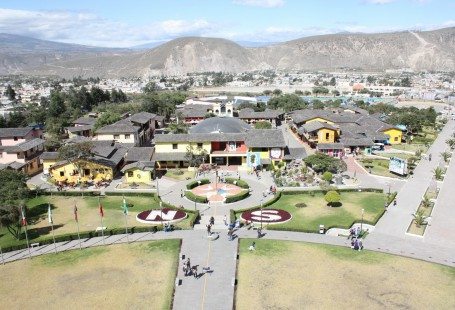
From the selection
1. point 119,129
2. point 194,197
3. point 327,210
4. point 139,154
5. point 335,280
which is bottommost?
point 327,210

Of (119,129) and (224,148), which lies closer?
(224,148)

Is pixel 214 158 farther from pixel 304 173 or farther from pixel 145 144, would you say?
pixel 145 144

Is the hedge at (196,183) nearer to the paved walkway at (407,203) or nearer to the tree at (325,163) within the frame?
the tree at (325,163)

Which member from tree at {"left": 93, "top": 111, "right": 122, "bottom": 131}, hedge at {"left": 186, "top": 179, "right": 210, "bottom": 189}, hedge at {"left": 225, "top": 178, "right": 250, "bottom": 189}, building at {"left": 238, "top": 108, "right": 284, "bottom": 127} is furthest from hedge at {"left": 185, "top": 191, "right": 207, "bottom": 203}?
building at {"left": 238, "top": 108, "right": 284, "bottom": 127}

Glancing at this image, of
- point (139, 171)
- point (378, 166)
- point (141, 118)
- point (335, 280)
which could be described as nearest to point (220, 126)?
point (141, 118)

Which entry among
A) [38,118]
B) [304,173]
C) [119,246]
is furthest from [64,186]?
[38,118]

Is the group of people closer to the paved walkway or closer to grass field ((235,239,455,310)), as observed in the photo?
grass field ((235,239,455,310))

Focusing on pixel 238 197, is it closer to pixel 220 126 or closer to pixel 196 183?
pixel 196 183
